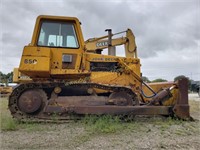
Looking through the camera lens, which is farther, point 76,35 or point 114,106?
point 76,35

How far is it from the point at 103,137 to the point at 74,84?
2408 mm

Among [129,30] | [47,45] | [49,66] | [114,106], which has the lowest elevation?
[114,106]

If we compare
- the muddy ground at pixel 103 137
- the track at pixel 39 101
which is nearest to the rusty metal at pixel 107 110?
the track at pixel 39 101

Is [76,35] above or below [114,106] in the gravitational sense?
above

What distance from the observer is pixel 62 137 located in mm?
5227

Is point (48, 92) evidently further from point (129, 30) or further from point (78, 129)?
point (129, 30)

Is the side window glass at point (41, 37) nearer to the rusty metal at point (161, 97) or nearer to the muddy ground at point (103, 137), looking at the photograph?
the muddy ground at point (103, 137)

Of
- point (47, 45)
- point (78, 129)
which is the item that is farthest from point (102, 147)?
point (47, 45)

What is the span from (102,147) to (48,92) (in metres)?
3.50

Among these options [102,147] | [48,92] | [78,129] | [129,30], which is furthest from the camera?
[129,30]

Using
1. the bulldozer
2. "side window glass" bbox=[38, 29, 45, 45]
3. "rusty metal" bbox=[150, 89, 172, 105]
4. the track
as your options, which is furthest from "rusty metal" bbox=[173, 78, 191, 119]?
"side window glass" bbox=[38, 29, 45, 45]

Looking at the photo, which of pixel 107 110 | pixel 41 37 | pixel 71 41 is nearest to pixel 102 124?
pixel 107 110

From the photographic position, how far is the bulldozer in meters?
6.99

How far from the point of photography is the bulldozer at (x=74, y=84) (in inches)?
275
